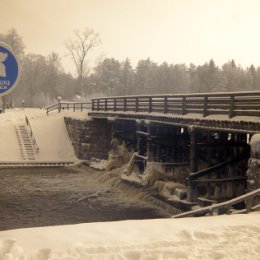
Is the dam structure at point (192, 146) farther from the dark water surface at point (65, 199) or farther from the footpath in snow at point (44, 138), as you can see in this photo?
the footpath in snow at point (44, 138)

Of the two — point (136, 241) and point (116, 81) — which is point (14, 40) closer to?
point (116, 81)

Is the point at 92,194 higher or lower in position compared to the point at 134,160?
lower

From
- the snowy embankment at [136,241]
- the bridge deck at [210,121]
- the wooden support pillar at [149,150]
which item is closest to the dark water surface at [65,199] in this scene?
the wooden support pillar at [149,150]

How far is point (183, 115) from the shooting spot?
53.1 ft

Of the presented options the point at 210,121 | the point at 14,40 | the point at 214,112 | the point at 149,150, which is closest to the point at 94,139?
the point at 149,150

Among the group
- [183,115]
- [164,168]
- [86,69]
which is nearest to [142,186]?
[164,168]

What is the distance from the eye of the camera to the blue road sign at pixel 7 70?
4.61 m

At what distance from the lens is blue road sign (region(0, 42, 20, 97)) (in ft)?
15.1

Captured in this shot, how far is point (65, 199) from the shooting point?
17.9 metres

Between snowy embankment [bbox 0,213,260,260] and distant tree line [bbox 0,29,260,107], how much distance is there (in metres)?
57.9

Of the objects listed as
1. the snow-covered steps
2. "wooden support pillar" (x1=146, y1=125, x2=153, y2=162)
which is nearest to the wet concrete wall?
the snow-covered steps

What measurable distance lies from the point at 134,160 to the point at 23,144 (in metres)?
11.6

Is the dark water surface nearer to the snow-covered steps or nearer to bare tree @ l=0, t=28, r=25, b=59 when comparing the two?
the snow-covered steps

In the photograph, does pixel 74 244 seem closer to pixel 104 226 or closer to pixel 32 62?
pixel 104 226
